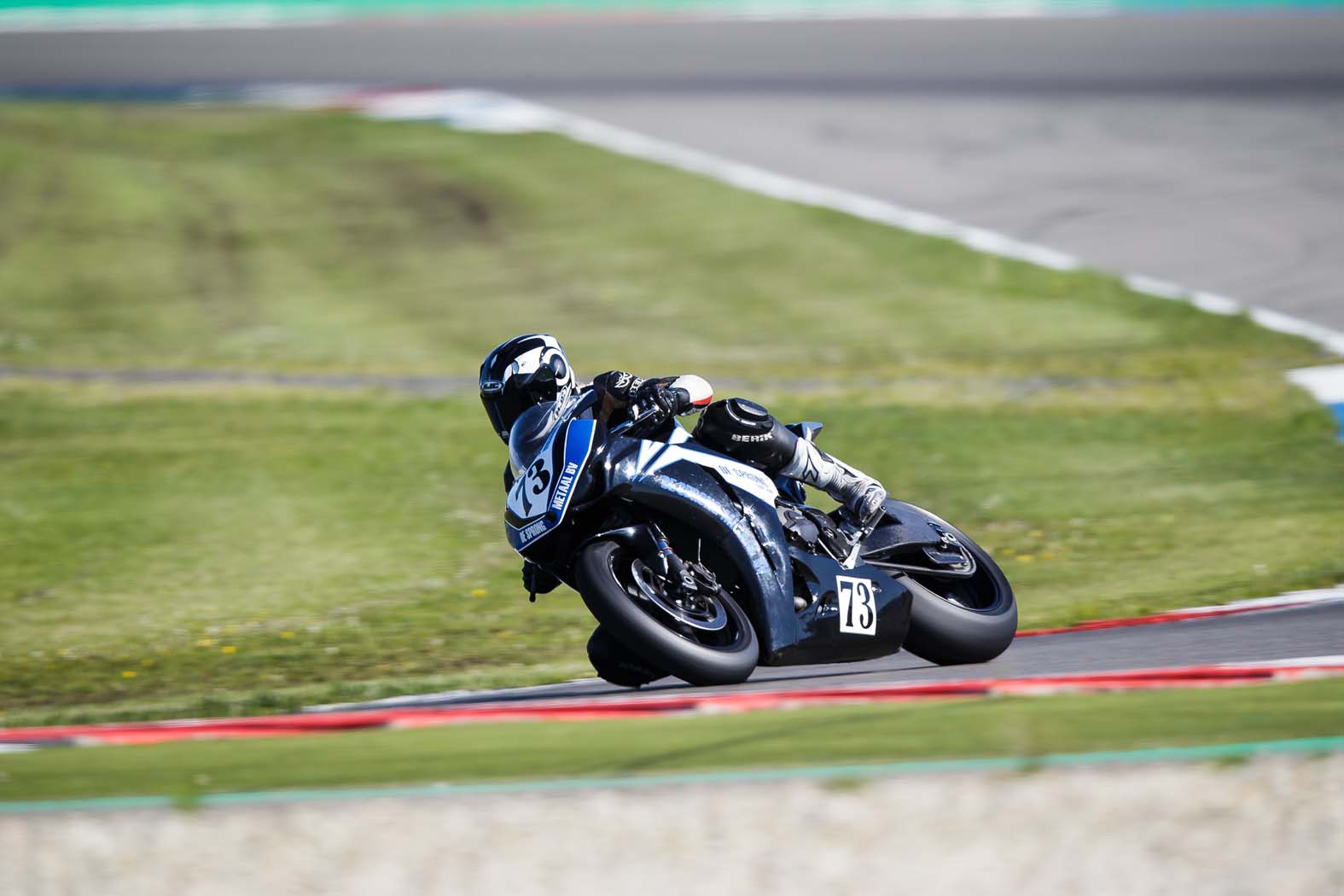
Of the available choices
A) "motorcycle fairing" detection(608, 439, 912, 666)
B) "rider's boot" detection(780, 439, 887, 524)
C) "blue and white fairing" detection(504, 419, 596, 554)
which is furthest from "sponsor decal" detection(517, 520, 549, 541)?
"rider's boot" detection(780, 439, 887, 524)

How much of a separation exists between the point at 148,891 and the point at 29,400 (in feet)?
37.8

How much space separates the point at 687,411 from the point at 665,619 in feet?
2.93

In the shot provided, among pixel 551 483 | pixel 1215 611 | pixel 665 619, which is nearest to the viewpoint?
pixel 665 619

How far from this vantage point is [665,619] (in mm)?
6199

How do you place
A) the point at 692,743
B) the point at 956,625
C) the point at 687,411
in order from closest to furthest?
the point at 692,743 → the point at 687,411 → the point at 956,625

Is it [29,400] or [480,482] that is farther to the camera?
[29,400]

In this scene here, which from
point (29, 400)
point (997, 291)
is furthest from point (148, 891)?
point (997, 291)

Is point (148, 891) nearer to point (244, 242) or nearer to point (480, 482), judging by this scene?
point (480, 482)

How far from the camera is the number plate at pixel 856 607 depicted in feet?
21.8

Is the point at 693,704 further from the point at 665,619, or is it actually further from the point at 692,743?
the point at 692,743

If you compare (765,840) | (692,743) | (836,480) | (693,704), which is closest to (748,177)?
(836,480)

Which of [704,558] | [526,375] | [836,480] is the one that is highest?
[526,375]

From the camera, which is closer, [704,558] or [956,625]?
[704,558]

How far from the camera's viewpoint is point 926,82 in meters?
25.7
